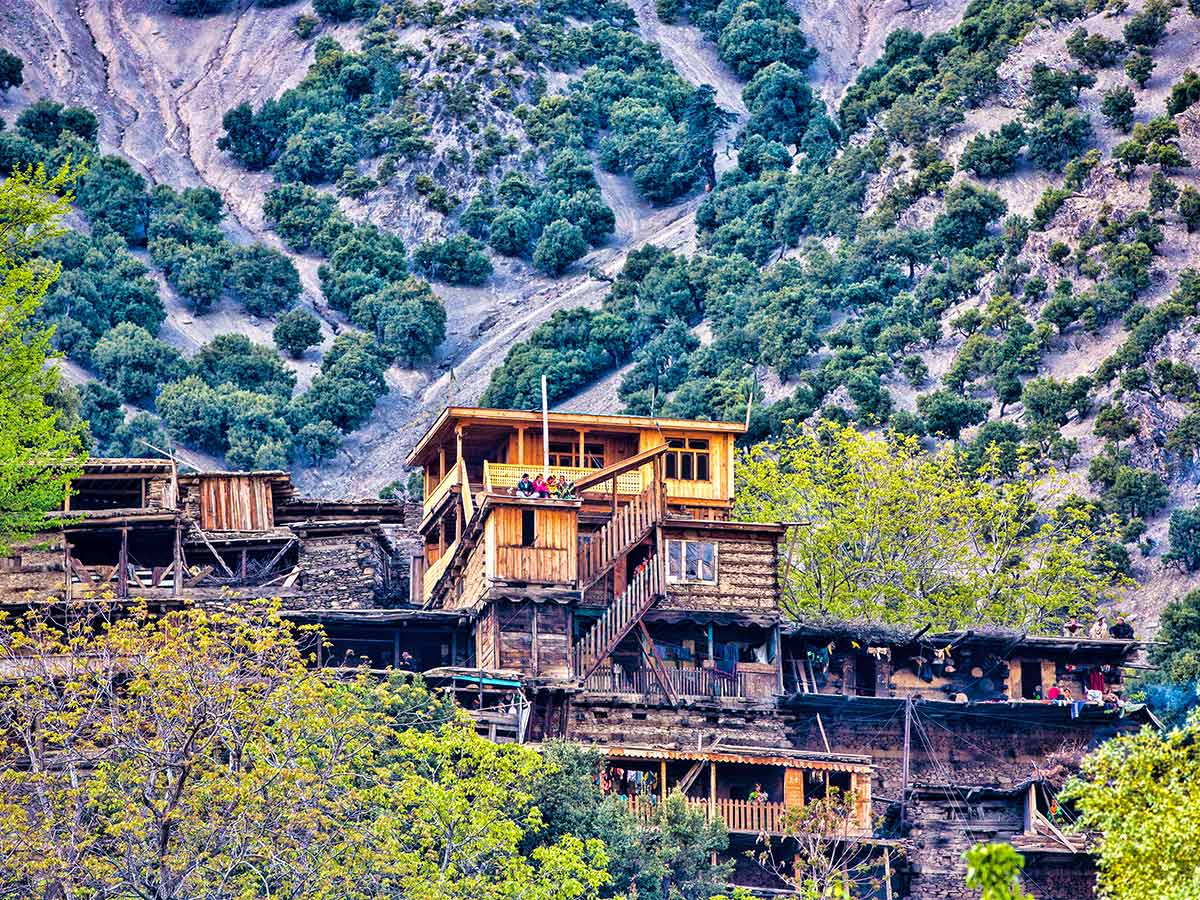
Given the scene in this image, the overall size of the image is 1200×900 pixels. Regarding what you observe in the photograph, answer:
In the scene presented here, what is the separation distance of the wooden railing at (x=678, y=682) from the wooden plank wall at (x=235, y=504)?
1531 cm

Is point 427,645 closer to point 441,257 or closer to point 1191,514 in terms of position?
point 1191,514

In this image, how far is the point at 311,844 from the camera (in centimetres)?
3888

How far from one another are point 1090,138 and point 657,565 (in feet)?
246

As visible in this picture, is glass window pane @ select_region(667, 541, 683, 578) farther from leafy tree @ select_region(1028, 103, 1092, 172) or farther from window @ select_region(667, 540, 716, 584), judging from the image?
leafy tree @ select_region(1028, 103, 1092, 172)

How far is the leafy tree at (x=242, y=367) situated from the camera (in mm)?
121125

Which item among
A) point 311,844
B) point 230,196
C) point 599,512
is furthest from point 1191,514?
point 230,196

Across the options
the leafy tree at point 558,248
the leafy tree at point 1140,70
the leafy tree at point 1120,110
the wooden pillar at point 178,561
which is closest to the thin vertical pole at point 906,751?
the wooden pillar at point 178,561

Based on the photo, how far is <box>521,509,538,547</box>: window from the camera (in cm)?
5866

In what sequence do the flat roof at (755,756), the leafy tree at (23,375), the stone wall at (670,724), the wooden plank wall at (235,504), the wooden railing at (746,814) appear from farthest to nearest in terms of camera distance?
1. the wooden plank wall at (235,504)
2. the stone wall at (670,724)
3. the flat roof at (755,756)
4. the wooden railing at (746,814)
5. the leafy tree at (23,375)

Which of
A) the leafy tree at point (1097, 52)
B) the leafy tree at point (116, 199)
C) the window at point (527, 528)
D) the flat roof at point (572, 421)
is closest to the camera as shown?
Result: the window at point (527, 528)

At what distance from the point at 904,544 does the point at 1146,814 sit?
38142 millimetres

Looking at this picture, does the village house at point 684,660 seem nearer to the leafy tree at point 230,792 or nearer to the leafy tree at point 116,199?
the leafy tree at point 230,792

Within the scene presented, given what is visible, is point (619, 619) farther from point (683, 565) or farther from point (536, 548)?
point (536, 548)

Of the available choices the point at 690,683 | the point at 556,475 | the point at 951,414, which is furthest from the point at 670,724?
the point at 951,414
